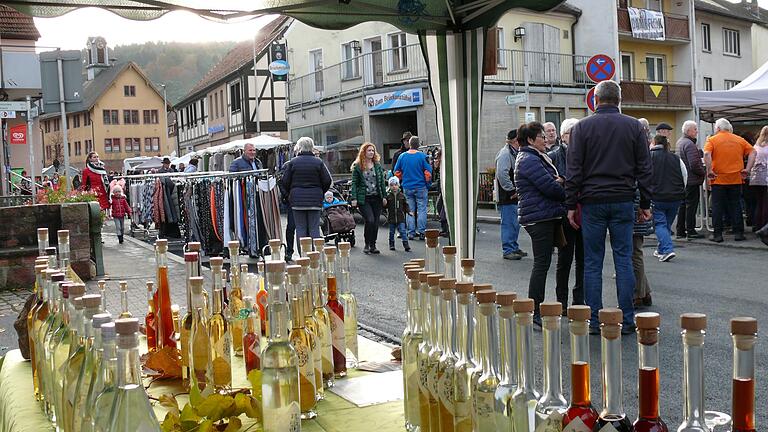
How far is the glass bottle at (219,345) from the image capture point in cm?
236

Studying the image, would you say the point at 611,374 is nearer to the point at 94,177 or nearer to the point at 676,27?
the point at 94,177

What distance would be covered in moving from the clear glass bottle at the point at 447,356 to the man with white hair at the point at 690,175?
10629 mm

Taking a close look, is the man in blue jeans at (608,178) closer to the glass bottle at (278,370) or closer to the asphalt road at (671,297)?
the asphalt road at (671,297)

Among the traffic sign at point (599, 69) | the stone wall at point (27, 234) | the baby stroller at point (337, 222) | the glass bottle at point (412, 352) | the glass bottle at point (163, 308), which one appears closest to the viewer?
the glass bottle at point (412, 352)

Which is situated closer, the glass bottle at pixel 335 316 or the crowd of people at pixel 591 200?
the glass bottle at pixel 335 316

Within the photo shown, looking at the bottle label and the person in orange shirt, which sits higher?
the person in orange shirt

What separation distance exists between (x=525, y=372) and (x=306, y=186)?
964cm

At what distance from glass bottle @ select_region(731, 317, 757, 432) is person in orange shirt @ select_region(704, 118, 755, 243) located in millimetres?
12086

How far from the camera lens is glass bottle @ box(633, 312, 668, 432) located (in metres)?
1.21

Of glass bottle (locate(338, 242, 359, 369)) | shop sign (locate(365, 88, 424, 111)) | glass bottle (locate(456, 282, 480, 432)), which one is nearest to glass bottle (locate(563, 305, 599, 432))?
glass bottle (locate(456, 282, 480, 432))

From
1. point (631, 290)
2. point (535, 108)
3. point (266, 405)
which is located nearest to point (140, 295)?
point (631, 290)

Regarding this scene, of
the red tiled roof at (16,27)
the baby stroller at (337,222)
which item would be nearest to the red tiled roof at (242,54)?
the red tiled roof at (16,27)

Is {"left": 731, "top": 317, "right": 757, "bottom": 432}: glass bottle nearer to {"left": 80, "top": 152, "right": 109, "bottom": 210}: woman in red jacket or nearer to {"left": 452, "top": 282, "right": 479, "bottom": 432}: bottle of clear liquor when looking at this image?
{"left": 452, "top": 282, "right": 479, "bottom": 432}: bottle of clear liquor

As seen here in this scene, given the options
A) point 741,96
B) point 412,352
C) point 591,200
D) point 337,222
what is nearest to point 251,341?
Answer: point 412,352
